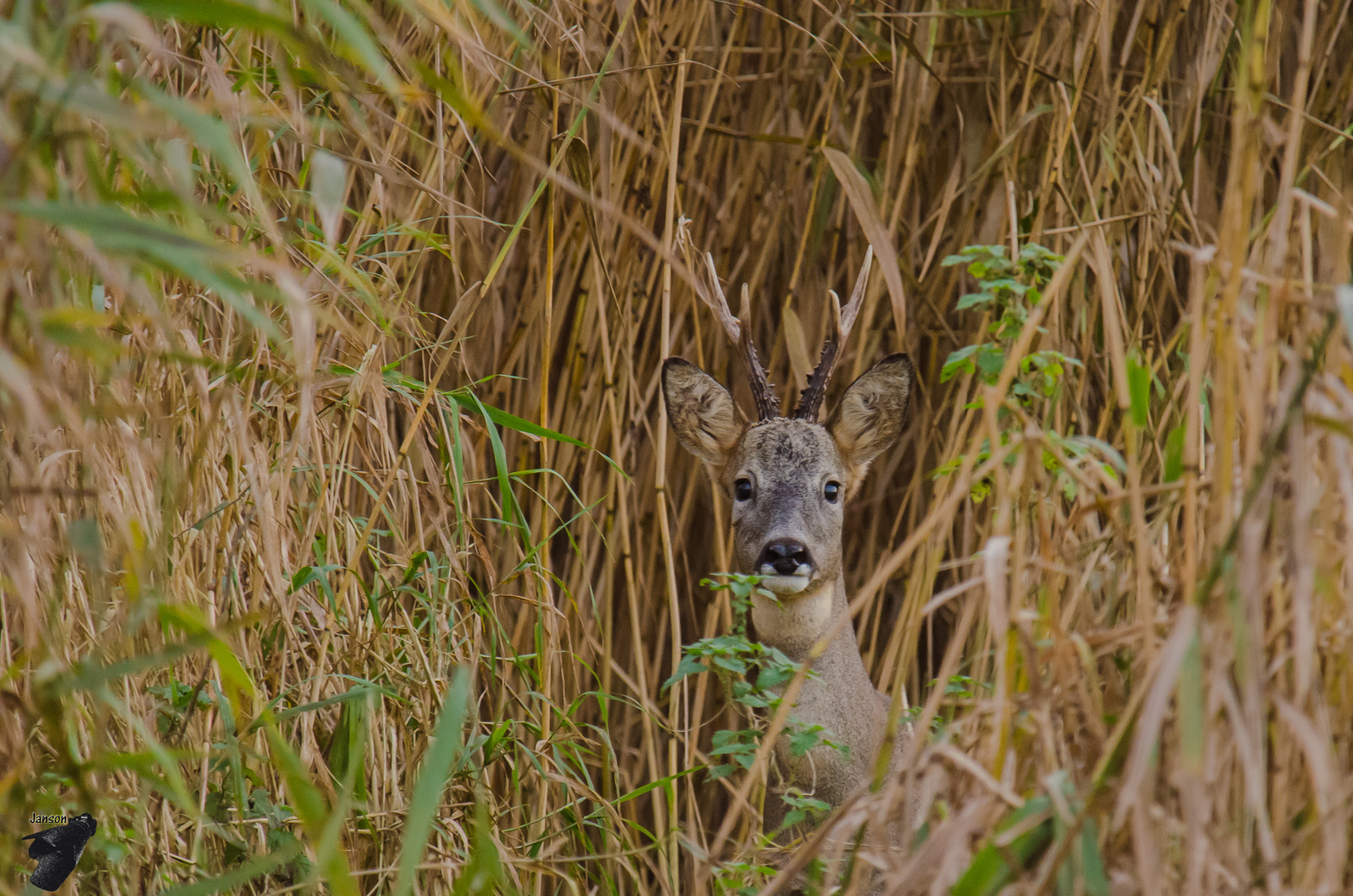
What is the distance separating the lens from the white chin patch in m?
2.71

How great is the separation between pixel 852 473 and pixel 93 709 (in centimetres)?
187

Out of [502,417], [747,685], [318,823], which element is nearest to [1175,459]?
[747,685]

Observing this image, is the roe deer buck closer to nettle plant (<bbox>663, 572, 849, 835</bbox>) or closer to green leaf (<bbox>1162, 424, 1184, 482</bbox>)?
nettle plant (<bbox>663, 572, 849, 835</bbox>)

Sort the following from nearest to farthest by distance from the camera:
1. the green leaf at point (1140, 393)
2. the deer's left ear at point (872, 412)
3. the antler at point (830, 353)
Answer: the green leaf at point (1140, 393), the antler at point (830, 353), the deer's left ear at point (872, 412)

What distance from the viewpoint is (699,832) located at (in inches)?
139

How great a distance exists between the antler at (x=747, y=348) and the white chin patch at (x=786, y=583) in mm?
473

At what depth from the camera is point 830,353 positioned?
9.56 ft

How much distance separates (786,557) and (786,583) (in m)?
0.06

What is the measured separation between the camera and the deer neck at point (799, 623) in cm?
283

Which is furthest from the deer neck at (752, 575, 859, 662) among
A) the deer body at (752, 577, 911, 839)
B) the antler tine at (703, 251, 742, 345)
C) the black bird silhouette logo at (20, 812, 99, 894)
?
the black bird silhouette logo at (20, 812, 99, 894)

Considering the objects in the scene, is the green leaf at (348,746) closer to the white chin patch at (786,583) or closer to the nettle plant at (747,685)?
the nettle plant at (747,685)

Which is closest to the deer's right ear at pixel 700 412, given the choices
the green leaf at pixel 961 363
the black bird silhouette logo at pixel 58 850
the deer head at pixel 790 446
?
the deer head at pixel 790 446

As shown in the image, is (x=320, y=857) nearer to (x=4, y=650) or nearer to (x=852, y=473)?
(x=4, y=650)

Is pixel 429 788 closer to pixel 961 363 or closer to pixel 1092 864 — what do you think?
pixel 1092 864
